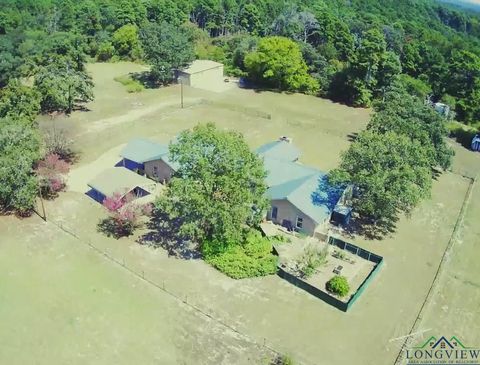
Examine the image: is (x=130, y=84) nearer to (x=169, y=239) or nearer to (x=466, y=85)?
(x=169, y=239)

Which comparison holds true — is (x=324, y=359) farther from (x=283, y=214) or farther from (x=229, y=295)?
(x=283, y=214)

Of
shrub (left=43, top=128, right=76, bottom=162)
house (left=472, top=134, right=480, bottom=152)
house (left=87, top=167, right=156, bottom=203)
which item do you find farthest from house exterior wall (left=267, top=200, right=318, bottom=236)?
house (left=472, top=134, right=480, bottom=152)

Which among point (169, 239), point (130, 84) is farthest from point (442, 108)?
point (169, 239)

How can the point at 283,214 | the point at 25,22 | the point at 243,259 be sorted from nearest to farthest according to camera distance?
the point at 243,259 < the point at 283,214 < the point at 25,22

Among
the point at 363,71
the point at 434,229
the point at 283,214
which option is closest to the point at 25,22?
the point at 363,71

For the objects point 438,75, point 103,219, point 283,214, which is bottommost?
point 103,219
